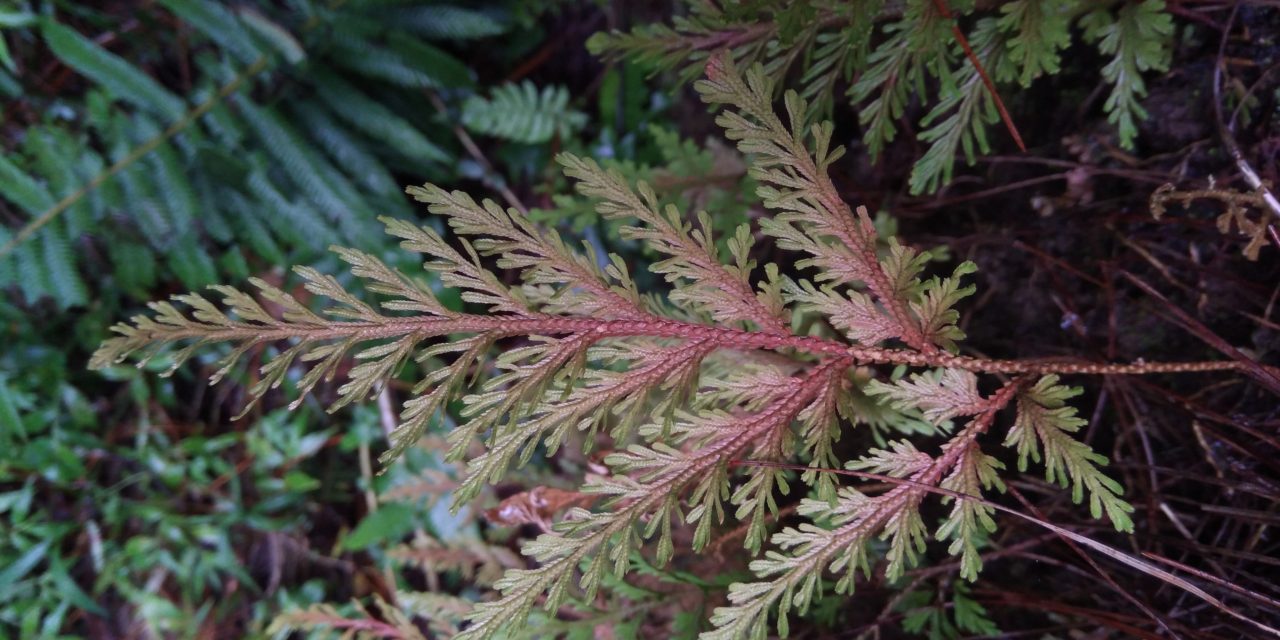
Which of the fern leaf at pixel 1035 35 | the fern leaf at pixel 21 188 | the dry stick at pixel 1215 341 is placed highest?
the fern leaf at pixel 21 188

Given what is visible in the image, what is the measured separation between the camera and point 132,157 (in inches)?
117

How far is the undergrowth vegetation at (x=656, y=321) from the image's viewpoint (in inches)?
55.0

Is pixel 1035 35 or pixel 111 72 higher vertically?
pixel 111 72

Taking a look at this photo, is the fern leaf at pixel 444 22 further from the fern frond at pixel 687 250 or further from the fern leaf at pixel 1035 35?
the fern leaf at pixel 1035 35

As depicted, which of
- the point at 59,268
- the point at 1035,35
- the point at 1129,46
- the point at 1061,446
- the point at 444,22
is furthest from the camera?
the point at 444,22

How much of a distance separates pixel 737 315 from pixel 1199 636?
1.18m

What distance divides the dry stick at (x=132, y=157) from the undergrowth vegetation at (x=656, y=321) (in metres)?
0.02

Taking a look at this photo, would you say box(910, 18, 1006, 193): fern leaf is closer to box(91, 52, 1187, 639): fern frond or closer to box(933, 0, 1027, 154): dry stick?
box(933, 0, 1027, 154): dry stick

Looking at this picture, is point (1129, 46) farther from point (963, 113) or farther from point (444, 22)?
point (444, 22)

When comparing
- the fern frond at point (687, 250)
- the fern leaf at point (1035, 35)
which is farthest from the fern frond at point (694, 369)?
the fern leaf at point (1035, 35)

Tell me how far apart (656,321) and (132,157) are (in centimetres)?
268

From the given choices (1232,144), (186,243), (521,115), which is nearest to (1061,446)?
(1232,144)

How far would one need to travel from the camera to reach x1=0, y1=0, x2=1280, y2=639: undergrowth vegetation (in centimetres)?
140

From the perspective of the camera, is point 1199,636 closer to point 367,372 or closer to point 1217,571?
point 1217,571
